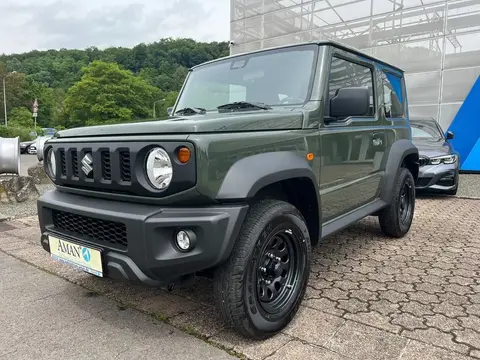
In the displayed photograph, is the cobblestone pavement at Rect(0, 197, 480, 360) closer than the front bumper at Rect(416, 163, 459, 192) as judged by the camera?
Yes

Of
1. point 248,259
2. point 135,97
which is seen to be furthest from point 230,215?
point 135,97

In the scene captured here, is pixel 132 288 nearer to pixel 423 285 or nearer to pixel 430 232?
pixel 423 285

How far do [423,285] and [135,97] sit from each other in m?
53.7

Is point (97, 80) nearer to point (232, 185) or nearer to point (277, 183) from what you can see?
point (277, 183)

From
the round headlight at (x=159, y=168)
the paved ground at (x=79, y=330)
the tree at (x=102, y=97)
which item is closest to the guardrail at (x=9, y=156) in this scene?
the paved ground at (x=79, y=330)

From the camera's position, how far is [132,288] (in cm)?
304

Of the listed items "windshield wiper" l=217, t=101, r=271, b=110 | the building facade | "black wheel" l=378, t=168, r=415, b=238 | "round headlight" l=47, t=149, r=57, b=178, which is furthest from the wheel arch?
the building facade

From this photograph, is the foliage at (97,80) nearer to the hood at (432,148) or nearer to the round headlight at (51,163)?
the hood at (432,148)

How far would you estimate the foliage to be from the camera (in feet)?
164

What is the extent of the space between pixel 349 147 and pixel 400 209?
1.66 m

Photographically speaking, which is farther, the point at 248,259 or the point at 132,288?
the point at 132,288

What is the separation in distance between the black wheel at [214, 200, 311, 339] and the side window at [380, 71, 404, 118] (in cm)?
218

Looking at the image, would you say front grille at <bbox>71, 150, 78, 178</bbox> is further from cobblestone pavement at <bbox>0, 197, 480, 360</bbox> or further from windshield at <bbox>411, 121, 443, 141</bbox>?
windshield at <bbox>411, 121, 443, 141</bbox>

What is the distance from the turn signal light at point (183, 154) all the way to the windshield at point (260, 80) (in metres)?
1.11
